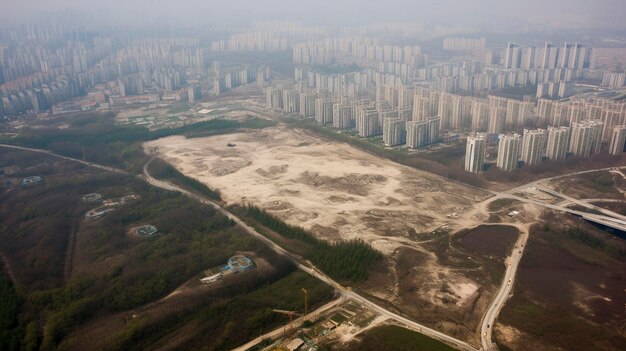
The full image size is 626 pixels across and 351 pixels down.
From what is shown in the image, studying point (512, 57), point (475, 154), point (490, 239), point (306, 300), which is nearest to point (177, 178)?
point (306, 300)

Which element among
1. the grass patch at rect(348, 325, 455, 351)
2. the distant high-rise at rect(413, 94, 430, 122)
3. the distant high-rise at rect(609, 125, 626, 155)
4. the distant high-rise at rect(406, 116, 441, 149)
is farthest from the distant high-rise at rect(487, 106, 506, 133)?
the grass patch at rect(348, 325, 455, 351)

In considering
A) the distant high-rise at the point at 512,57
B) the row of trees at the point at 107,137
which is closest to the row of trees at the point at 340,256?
the row of trees at the point at 107,137

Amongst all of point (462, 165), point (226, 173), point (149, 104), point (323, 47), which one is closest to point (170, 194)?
point (226, 173)

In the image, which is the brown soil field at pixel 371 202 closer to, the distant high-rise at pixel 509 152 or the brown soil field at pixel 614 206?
the distant high-rise at pixel 509 152

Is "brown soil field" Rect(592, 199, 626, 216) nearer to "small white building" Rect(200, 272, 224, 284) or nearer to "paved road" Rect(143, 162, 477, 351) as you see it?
"paved road" Rect(143, 162, 477, 351)

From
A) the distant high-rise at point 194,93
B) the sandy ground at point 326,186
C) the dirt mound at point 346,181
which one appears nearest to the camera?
the sandy ground at point 326,186

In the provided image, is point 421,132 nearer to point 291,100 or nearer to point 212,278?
point 291,100
